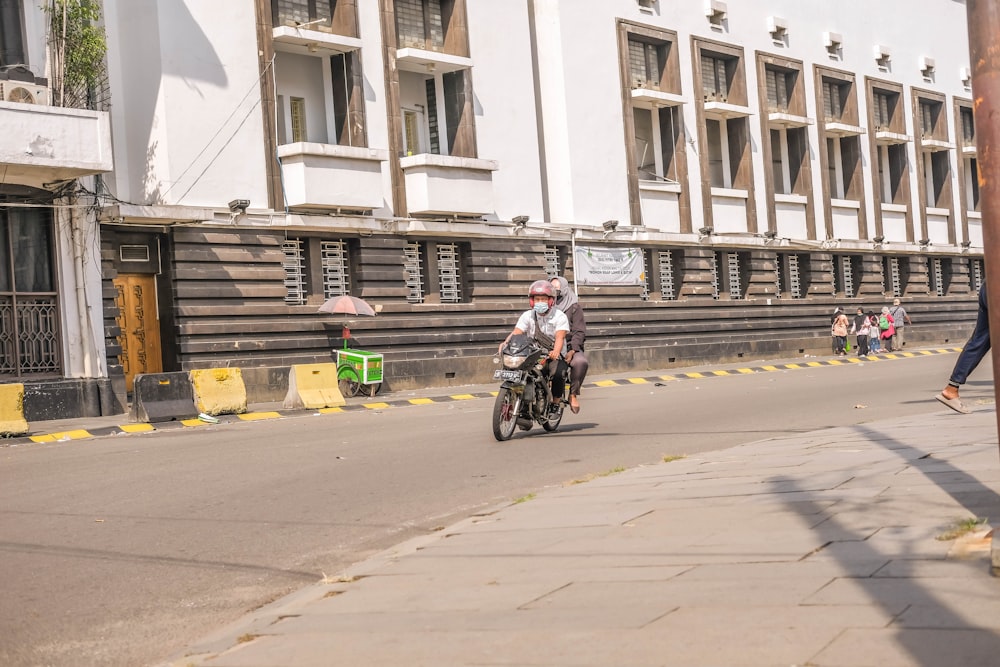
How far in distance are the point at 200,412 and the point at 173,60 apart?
25.7 ft

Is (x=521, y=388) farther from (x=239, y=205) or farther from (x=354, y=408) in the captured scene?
(x=239, y=205)

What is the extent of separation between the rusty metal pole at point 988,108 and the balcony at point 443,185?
2329cm

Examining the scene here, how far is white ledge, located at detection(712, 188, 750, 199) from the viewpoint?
38156 mm

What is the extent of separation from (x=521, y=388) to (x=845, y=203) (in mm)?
32784

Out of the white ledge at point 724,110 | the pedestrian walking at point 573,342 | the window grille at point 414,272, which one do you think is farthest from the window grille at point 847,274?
the pedestrian walking at point 573,342

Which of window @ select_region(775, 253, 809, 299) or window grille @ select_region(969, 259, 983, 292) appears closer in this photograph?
window @ select_region(775, 253, 809, 299)

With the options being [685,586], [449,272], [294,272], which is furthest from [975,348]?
[449,272]

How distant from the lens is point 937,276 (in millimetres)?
50594

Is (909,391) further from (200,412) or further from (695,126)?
(695,126)

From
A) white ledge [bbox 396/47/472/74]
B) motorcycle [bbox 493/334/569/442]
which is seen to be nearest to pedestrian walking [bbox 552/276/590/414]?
motorcycle [bbox 493/334/569/442]

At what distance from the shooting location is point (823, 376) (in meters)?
27.5

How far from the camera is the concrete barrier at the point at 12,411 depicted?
17625mm

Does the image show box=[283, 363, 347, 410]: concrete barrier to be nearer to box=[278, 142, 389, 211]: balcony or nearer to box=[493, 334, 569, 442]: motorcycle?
box=[278, 142, 389, 211]: balcony

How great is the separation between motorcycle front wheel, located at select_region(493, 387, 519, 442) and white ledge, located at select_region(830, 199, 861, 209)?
31671mm
